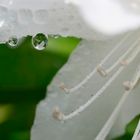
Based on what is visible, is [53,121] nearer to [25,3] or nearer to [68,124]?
[68,124]

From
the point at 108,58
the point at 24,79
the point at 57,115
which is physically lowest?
the point at 24,79

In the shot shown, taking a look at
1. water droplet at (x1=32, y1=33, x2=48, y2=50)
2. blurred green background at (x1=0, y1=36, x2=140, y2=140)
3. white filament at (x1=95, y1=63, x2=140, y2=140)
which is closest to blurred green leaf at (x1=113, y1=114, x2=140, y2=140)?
blurred green background at (x1=0, y1=36, x2=140, y2=140)

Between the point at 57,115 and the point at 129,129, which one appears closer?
the point at 57,115

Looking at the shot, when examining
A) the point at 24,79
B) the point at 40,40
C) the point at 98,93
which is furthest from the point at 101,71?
the point at 24,79

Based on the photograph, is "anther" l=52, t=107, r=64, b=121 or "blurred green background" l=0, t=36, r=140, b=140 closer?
"anther" l=52, t=107, r=64, b=121

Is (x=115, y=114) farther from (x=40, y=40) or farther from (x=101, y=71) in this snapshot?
(x=40, y=40)

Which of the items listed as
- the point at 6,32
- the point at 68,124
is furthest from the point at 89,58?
the point at 6,32

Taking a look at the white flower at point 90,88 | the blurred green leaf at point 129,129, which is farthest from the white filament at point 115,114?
the blurred green leaf at point 129,129

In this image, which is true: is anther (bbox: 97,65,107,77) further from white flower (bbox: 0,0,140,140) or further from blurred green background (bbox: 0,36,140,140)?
blurred green background (bbox: 0,36,140,140)

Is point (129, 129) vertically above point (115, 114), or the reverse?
point (115, 114)
